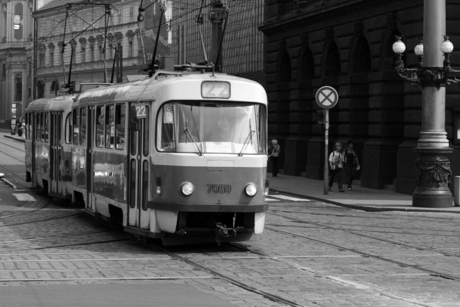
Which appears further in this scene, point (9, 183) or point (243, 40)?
point (243, 40)

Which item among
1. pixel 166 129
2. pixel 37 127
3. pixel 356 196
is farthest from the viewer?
pixel 356 196

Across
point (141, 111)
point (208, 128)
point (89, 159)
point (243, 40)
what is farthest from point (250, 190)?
point (243, 40)

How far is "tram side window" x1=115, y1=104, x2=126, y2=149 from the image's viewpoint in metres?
17.2

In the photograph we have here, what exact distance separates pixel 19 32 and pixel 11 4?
4439 mm

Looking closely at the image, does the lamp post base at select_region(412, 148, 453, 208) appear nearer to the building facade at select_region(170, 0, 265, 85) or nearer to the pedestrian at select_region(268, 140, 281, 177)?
the pedestrian at select_region(268, 140, 281, 177)

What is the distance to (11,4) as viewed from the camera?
145m

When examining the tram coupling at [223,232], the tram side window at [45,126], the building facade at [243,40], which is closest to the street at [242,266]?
the tram coupling at [223,232]

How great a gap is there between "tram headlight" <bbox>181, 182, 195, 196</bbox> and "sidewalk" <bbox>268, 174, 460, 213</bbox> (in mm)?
11192

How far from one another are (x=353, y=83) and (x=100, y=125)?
1764 cm

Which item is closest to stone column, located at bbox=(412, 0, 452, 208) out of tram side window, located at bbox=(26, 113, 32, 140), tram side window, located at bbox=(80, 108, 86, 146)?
tram side window, located at bbox=(80, 108, 86, 146)

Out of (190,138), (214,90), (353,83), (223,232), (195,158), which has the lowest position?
(223,232)

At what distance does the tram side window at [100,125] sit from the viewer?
746 inches

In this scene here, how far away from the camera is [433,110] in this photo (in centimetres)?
2603

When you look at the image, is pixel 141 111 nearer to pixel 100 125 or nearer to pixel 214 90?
pixel 214 90
